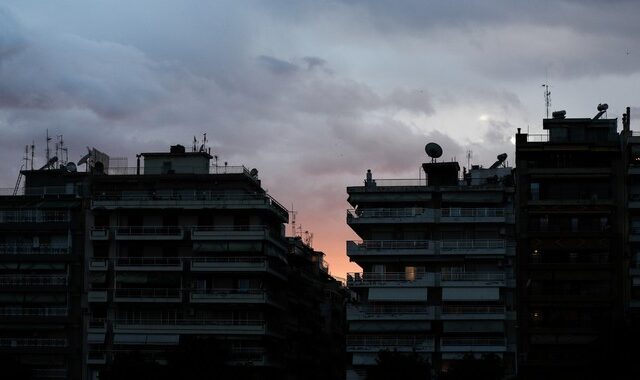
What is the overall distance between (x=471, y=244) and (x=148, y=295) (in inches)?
937

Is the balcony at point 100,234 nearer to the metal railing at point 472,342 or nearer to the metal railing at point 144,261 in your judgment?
the metal railing at point 144,261

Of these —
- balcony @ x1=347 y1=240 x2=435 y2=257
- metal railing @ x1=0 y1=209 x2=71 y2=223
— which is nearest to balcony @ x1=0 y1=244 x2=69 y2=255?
metal railing @ x1=0 y1=209 x2=71 y2=223

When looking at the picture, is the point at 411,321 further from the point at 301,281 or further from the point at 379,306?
the point at 301,281

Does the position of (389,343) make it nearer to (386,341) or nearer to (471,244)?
(386,341)

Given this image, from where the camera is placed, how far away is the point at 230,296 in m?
95.1

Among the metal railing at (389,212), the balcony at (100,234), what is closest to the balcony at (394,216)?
the metal railing at (389,212)

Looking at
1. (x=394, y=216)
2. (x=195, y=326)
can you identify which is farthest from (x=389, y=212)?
(x=195, y=326)

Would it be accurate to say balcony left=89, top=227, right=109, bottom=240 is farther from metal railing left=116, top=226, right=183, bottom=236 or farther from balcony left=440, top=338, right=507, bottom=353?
balcony left=440, top=338, right=507, bottom=353

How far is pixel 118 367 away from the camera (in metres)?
88.1

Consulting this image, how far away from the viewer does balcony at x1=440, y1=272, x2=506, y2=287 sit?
92.1 metres

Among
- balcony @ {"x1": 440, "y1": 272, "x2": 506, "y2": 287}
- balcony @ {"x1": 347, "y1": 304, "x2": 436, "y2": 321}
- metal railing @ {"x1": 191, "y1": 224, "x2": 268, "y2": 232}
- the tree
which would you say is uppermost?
metal railing @ {"x1": 191, "y1": 224, "x2": 268, "y2": 232}

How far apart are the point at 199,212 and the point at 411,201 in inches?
621

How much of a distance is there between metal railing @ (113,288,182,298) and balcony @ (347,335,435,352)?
1344 cm

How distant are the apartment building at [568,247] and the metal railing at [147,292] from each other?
25038 millimetres
